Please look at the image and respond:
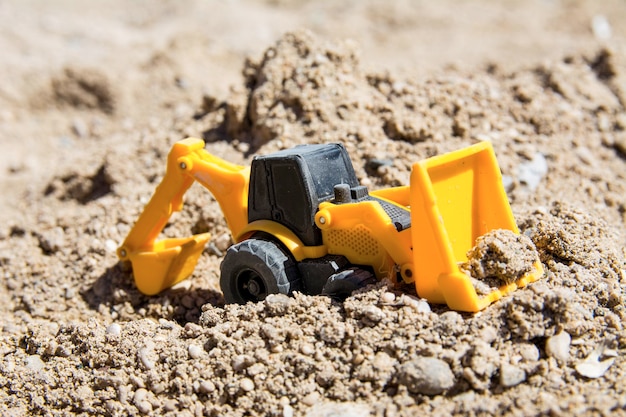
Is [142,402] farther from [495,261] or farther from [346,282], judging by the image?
[495,261]

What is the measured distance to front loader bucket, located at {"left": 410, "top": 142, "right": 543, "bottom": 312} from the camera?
3.36 meters

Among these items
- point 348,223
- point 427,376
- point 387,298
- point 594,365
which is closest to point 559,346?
point 594,365

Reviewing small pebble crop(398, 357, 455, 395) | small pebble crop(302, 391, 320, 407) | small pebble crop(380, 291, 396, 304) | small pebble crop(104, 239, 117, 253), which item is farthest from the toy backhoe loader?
small pebble crop(104, 239, 117, 253)

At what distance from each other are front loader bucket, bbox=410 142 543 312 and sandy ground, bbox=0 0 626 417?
0.33 ft

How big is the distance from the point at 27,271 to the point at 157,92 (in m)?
4.39

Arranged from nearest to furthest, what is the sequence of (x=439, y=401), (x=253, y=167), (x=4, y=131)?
(x=439, y=401) → (x=253, y=167) → (x=4, y=131)

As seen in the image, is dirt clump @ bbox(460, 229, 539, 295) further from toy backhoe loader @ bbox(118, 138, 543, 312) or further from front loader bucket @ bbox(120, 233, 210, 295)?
front loader bucket @ bbox(120, 233, 210, 295)

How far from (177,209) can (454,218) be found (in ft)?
5.62

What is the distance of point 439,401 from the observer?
10.2ft

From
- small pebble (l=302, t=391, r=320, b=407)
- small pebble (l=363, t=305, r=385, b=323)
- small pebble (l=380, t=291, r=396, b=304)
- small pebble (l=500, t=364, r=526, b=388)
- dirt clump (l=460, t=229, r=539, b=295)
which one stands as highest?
dirt clump (l=460, t=229, r=539, b=295)

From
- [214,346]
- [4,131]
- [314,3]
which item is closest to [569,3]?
[314,3]

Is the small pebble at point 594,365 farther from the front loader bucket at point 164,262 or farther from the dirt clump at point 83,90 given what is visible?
the dirt clump at point 83,90

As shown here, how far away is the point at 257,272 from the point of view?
3.81 meters

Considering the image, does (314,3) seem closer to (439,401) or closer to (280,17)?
(280,17)
